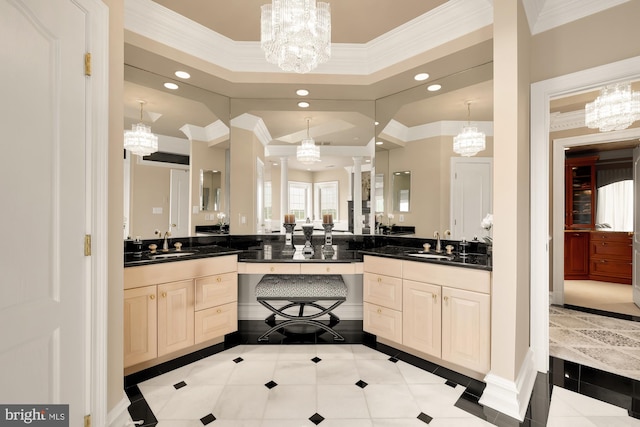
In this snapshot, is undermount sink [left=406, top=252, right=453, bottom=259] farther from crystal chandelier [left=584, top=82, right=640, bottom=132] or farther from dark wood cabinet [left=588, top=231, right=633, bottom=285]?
dark wood cabinet [left=588, top=231, right=633, bottom=285]

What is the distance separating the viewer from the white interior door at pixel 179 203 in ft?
9.69

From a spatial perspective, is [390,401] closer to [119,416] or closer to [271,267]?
[271,267]

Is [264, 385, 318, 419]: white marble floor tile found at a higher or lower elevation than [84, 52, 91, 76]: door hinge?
lower

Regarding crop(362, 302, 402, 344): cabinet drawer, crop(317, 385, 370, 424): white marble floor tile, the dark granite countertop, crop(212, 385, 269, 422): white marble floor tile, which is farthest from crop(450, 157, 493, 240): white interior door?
crop(212, 385, 269, 422): white marble floor tile

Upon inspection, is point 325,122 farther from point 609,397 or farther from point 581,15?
point 609,397

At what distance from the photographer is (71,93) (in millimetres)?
1323

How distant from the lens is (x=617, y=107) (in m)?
2.89

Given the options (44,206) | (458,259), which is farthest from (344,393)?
(44,206)

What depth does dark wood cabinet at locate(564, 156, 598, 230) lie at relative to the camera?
5.74m

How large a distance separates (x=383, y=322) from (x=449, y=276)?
0.81 meters

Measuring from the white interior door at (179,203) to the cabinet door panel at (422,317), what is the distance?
7.56 ft

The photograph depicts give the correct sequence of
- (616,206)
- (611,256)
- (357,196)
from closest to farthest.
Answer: (357,196)
(611,256)
(616,206)

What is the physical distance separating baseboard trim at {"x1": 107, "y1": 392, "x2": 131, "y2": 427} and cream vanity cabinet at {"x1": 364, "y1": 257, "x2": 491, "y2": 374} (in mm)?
2017

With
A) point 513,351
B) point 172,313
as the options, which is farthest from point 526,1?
point 172,313
